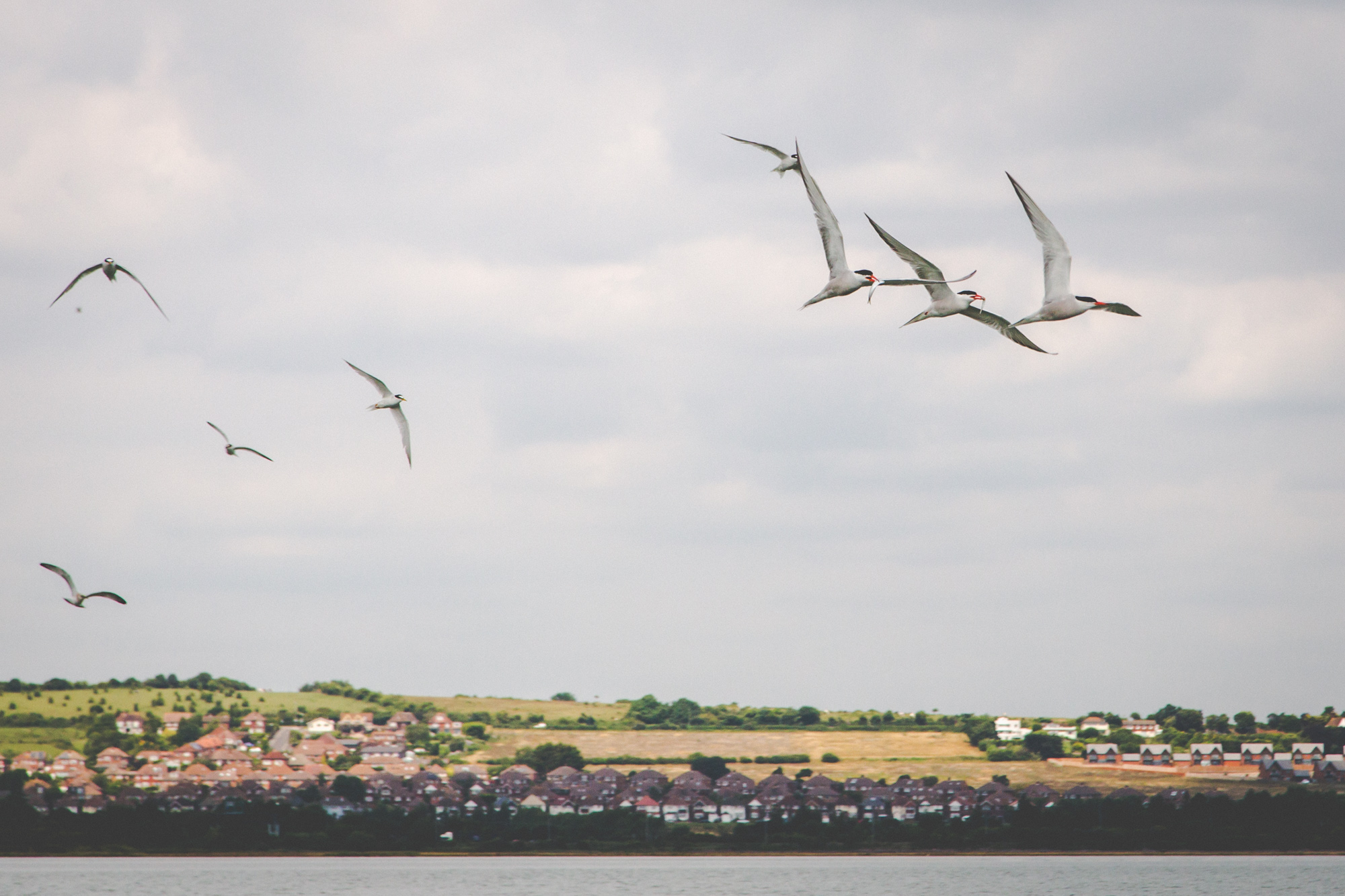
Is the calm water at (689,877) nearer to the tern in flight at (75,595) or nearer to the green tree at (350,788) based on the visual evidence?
the green tree at (350,788)

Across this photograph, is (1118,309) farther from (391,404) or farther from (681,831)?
(681,831)

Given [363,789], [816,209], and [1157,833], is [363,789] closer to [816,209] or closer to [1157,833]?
[1157,833]

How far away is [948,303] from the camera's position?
38.4 meters

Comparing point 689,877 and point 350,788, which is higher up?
point 350,788

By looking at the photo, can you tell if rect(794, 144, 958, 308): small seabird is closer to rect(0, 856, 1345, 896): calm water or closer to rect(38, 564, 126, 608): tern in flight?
rect(38, 564, 126, 608): tern in flight

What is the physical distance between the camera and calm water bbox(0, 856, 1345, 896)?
419ft

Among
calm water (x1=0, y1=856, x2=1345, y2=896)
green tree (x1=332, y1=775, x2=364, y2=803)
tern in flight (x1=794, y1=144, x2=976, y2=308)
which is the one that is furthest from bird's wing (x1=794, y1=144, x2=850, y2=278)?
green tree (x1=332, y1=775, x2=364, y2=803)

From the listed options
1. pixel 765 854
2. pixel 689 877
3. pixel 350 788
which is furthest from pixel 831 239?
pixel 350 788

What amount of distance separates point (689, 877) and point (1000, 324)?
125 m

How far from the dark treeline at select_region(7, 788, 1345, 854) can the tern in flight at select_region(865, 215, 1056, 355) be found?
115 m

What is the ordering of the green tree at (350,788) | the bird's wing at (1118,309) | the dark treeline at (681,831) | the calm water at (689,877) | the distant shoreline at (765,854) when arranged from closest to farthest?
the bird's wing at (1118,309)
the calm water at (689,877)
the distant shoreline at (765,854)
the dark treeline at (681,831)
the green tree at (350,788)

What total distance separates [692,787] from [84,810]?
65.8m

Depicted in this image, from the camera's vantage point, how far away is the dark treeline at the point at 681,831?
14738 cm

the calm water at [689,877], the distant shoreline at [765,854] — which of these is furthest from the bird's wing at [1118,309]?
the distant shoreline at [765,854]
